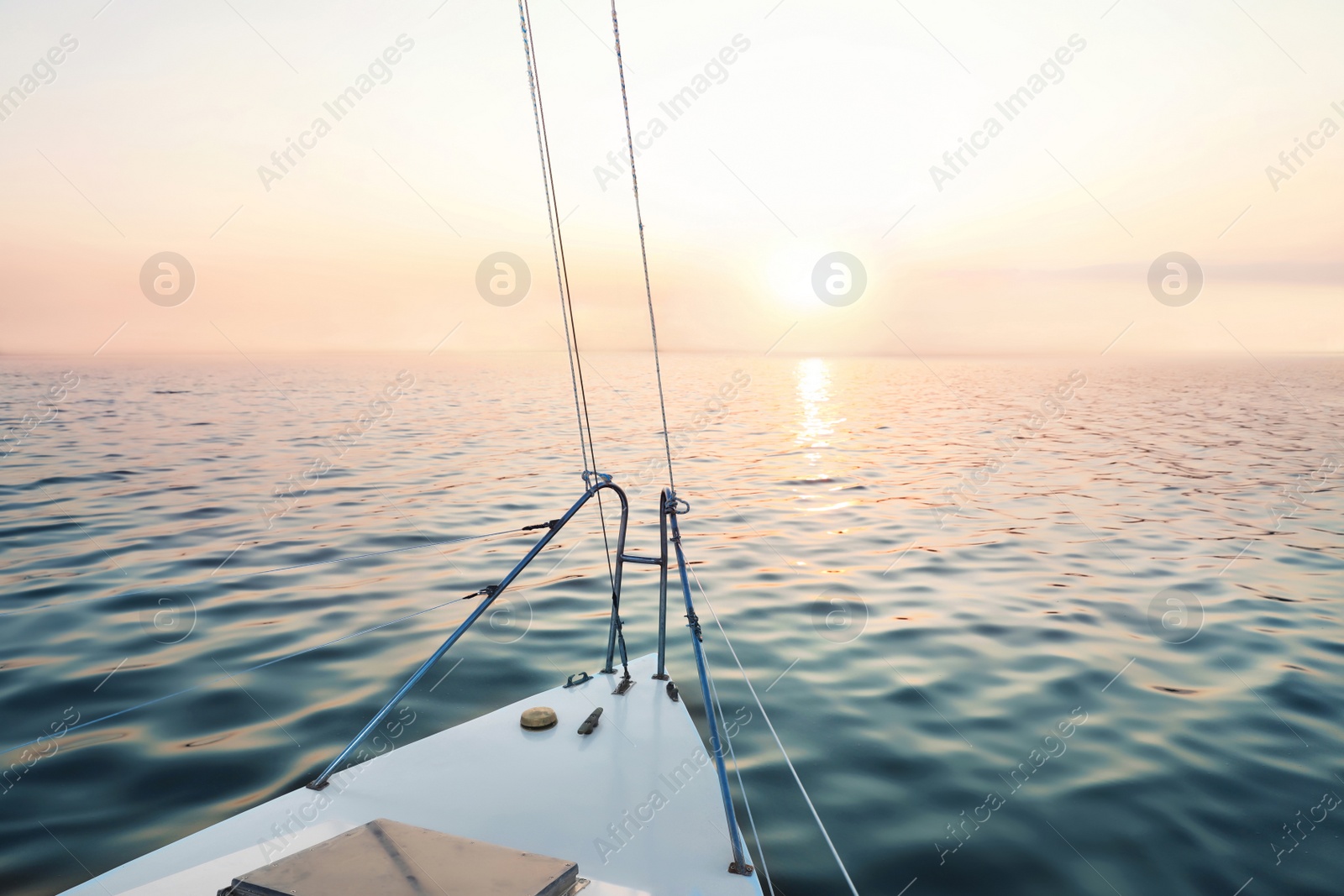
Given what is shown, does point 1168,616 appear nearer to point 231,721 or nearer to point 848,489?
point 848,489

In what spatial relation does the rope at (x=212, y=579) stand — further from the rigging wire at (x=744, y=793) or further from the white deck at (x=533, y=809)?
the white deck at (x=533, y=809)

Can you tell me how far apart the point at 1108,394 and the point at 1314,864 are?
1715 inches

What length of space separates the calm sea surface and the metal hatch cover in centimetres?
180

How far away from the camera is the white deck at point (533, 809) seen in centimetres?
298

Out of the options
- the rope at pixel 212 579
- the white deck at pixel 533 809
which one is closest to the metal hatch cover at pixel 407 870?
the white deck at pixel 533 809

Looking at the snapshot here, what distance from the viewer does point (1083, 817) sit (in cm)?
429

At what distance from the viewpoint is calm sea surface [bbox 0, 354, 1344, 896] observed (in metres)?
4.17

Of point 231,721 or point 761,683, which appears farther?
point 761,683

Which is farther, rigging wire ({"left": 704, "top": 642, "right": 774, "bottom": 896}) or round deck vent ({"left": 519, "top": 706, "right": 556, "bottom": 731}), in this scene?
round deck vent ({"left": 519, "top": 706, "right": 556, "bottom": 731})

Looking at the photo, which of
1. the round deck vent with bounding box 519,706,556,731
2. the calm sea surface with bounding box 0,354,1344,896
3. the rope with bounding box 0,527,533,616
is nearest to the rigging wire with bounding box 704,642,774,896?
the calm sea surface with bounding box 0,354,1344,896

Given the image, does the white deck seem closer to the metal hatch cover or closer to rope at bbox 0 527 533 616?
the metal hatch cover

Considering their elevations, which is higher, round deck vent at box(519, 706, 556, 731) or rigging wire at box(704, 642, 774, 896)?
round deck vent at box(519, 706, 556, 731)

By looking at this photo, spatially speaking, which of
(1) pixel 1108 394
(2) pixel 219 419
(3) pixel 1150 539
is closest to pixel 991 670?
(3) pixel 1150 539

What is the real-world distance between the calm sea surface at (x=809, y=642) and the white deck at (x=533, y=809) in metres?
0.83
